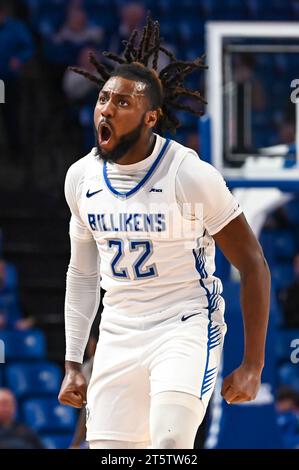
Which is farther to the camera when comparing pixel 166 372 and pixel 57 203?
pixel 57 203

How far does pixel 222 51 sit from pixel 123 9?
477cm

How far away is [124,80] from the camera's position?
4.59 metres

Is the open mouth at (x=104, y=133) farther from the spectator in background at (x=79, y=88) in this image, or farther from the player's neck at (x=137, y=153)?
the spectator in background at (x=79, y=88)

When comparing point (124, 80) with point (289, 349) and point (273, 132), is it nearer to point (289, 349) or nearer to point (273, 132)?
point (289, 349)

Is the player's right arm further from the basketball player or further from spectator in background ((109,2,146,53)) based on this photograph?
spectator in background ((109,2,146,53))

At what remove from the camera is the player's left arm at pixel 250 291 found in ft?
14.9

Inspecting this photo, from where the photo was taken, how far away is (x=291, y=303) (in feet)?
36.8

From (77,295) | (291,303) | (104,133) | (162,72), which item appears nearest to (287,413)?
(291,303)

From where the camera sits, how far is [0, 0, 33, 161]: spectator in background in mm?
11562

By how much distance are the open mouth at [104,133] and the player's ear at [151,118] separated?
144mm

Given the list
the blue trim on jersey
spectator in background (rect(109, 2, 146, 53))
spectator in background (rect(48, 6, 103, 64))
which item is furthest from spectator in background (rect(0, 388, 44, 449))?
spectator in background (rect(109, 2, 146, 53))

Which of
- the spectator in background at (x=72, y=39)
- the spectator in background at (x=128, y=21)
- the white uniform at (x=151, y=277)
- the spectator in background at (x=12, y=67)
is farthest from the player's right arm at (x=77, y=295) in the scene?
the spectator in background at (x=128, y=21)

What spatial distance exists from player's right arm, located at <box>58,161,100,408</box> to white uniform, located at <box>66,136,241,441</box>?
10cm
